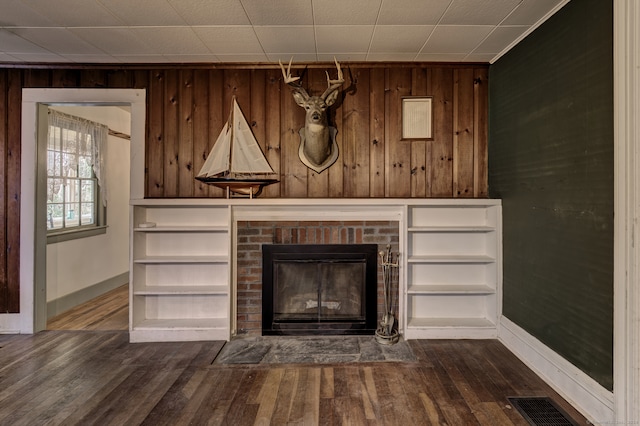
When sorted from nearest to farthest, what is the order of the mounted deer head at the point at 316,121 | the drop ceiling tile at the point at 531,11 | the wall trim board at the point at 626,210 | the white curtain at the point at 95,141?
1. the wall trim board at the point at 626,210
2. the drop ceiling tile at the point at 531,11
3. the mounted deer head at the point at 316,121
4. the white curtain at the point at 95,141

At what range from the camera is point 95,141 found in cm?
483

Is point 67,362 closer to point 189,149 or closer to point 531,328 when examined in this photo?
point 189,149

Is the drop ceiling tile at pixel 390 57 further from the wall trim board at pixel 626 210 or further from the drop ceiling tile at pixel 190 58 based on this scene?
the wall trim board at pixel 626 210

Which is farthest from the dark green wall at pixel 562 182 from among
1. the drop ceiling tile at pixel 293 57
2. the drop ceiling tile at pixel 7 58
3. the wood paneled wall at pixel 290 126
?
the drop ceiling tile at pixel 7 58

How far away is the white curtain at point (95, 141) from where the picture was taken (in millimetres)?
4422

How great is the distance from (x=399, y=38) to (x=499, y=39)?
822mm

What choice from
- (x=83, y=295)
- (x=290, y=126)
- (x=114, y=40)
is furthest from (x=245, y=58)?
(x=83, y=295)

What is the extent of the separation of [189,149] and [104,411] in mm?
2253

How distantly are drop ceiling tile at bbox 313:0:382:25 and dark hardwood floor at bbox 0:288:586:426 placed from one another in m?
2.57

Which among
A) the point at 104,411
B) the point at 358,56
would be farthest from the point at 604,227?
the point at 104,411

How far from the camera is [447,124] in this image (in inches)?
144

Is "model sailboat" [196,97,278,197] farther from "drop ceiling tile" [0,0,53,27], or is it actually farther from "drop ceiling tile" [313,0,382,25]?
"drop ceiling tile" [0,0,53,27]

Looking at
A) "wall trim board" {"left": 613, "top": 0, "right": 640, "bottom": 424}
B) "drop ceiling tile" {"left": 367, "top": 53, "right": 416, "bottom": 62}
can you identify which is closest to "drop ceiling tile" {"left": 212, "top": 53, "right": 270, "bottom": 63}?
"drop ceiling tile" {"left": 367, "top": 53, "right": 416, "bottom": 62}

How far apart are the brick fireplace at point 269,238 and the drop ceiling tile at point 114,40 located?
175 centimetres
